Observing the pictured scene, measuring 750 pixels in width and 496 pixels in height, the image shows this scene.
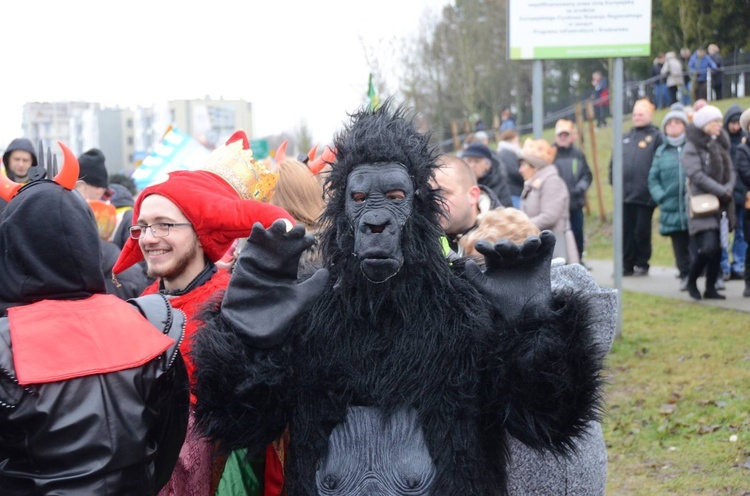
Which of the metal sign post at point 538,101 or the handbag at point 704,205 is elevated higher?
the metal sign post at point 538,101

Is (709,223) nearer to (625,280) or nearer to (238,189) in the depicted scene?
(625,280)

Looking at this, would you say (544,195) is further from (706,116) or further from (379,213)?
(379,213)

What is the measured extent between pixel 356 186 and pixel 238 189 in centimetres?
142

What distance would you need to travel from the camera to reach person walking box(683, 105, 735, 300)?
31.0 ft

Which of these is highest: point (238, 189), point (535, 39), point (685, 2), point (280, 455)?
point (685, 2)

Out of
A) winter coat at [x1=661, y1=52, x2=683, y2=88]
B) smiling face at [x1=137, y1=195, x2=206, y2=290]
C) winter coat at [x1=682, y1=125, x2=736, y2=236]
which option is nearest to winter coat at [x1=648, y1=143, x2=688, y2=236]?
winter coat at [x1=682, y1=125, x2=736, y2=236]

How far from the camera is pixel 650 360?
826 centimetres

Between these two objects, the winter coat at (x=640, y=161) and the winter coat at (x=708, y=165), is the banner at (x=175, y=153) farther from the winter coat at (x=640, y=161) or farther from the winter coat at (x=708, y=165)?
the winter coat at (x=640, y=161)

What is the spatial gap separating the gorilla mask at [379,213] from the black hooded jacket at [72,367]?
26.5 inches

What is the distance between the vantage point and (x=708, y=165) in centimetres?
980

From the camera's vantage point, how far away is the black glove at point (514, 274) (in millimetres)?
2572

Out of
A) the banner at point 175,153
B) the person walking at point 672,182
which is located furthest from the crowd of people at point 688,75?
the banner at point 175,153

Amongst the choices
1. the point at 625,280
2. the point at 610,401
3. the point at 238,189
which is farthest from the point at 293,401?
the point at 625,280

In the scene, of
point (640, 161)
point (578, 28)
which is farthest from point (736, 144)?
Result: point (578, 28)
